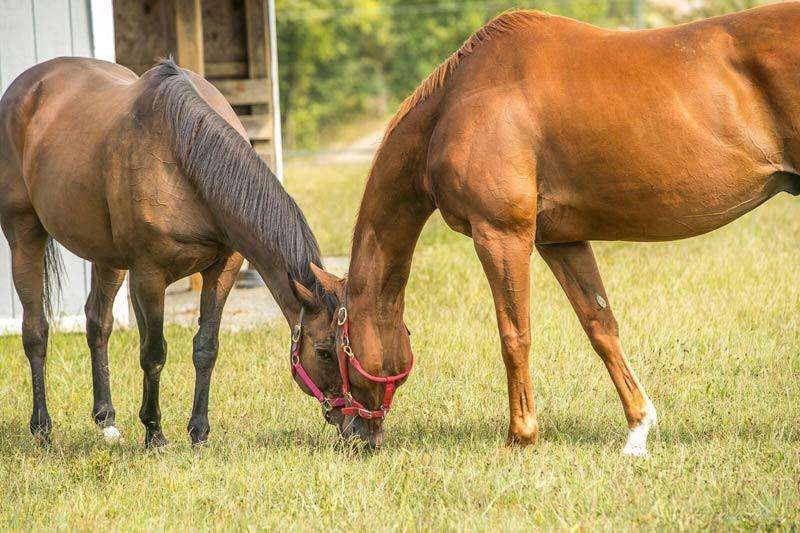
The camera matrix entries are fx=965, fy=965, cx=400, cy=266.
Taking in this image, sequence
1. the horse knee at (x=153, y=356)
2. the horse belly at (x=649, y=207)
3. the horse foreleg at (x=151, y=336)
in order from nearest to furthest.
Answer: the horse belly at (x=649, y=207)
the horse foreleg at (x=151, y=336)
the horse knee at (x=153, y=356)

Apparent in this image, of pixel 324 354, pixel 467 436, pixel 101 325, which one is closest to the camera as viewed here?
pixel 324 354

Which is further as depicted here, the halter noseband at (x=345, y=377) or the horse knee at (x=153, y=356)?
the horse knee at (x=153, y=356)

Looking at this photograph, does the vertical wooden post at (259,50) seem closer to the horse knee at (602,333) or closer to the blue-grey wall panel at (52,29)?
the blue-grey wall panel at (52,29)

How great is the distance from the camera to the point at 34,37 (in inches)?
289

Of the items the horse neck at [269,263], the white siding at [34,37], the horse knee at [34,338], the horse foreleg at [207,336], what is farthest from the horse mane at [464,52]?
the white siding at [34,37]

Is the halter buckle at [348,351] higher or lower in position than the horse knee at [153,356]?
higher

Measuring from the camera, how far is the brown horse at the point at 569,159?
375cm

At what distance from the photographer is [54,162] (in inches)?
196

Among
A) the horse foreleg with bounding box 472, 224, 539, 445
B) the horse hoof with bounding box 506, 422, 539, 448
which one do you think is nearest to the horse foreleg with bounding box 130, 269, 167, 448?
the horse foreleg with bounding box 472, 224, 539, 445

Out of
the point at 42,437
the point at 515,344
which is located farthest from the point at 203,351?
the point at 515,344

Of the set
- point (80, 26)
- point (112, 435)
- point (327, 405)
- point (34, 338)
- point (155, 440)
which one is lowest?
point (112, 435)

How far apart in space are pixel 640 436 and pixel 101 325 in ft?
9.72

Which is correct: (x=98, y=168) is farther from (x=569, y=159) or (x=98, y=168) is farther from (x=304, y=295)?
(x=569, y=159)

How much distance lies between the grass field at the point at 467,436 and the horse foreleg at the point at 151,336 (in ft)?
0.54
